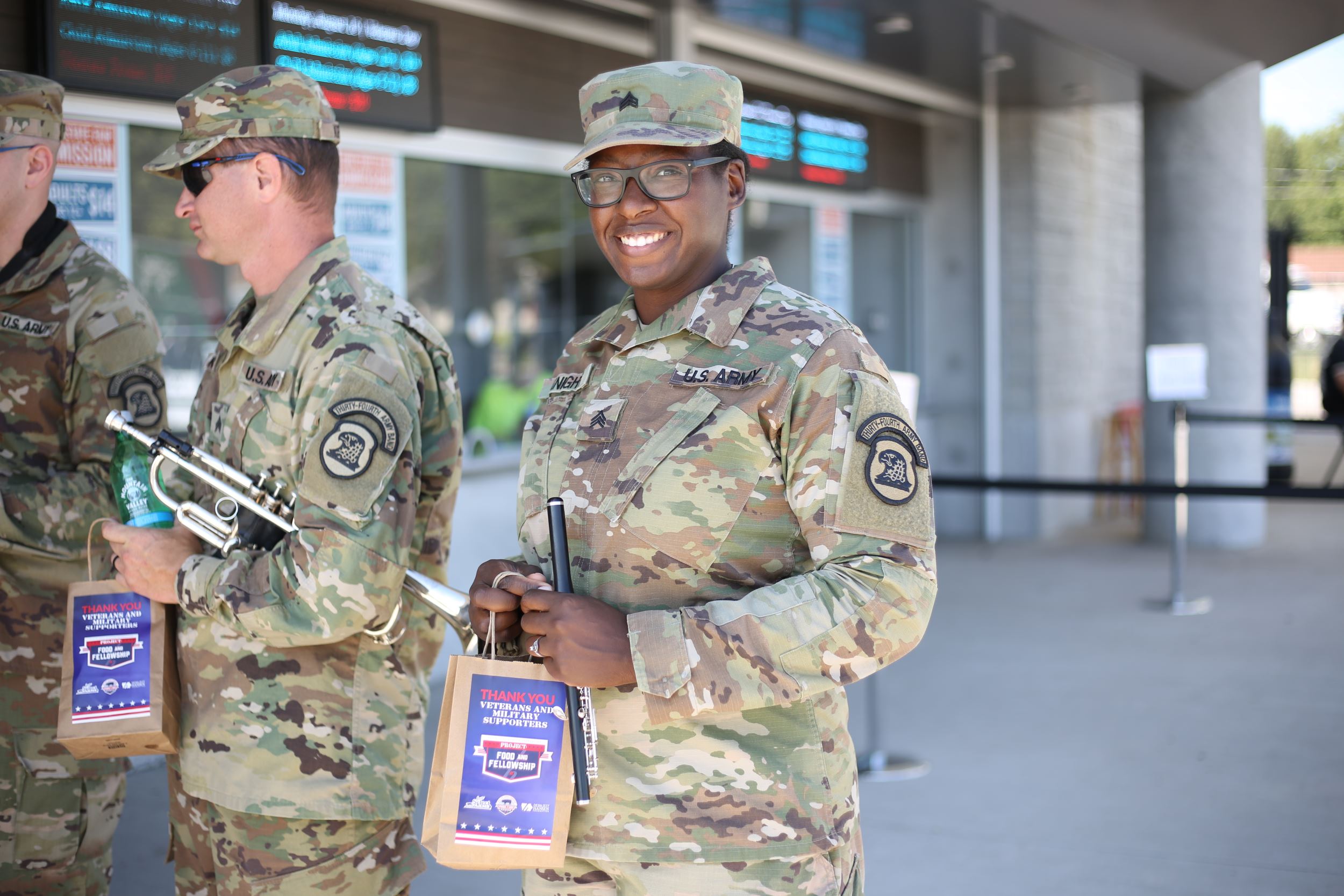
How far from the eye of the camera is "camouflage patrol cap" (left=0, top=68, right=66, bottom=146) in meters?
2.65

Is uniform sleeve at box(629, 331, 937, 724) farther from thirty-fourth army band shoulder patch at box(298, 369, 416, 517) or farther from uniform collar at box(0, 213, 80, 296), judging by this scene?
uniform collar at box(0, 213, 80, 296)

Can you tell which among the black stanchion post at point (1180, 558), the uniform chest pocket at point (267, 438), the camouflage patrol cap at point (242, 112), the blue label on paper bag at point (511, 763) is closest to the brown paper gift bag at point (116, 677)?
the uniform chest pocket at point (267, 438)

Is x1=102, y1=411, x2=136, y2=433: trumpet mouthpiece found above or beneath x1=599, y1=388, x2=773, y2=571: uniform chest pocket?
above

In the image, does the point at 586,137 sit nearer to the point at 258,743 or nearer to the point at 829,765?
the point at 829,765

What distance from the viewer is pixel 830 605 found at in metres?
1.47

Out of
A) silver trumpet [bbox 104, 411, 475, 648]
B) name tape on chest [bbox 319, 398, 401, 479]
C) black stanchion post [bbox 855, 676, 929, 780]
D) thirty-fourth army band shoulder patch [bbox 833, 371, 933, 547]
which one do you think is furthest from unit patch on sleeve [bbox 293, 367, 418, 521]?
black stanchion post [bbox 855, 676, 929, 780]

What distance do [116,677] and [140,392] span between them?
0.77m

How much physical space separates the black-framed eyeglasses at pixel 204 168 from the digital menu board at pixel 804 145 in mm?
5684

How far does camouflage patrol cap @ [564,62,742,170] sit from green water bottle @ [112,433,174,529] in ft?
3.62

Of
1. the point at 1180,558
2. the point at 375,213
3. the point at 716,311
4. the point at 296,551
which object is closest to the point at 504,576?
the point at 716,311

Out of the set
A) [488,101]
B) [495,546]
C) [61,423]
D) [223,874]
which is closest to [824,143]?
[488,101]

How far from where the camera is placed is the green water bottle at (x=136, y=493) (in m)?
2.25

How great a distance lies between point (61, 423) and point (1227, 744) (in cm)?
439

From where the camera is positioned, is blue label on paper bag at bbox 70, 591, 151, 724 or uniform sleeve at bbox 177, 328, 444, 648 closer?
uniform sleeve at bbox 177, 328, 444, 648
